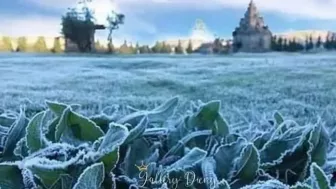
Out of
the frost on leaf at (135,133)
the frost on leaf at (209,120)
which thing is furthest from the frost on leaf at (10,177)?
the frost on leaf at (209,120)

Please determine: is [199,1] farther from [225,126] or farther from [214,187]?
[214,187]

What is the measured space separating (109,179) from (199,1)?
1.17 m

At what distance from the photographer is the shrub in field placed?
1.57ft

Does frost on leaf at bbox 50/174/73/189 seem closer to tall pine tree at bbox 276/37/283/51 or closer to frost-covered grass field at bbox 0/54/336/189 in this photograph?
frost-covered grass field at bbox 0/54/336/189

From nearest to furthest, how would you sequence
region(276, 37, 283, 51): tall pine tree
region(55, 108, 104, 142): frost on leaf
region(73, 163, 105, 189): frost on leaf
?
region(73, 163, 105, 189): frost on leaf
region(55, 108, 104, 142): frost on leaf
region(276, 37, 283, 51): tall pine tree

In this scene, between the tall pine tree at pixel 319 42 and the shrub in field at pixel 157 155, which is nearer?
the shrub in field at pixel 157 155

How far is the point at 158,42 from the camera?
64.7 inches

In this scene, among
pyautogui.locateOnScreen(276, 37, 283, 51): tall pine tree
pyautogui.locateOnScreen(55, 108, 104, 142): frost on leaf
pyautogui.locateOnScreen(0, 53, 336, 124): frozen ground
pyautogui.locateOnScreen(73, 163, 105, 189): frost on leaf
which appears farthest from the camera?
pyautogui.locateOnScreen(276, 37, 283, 51): tall pine tree

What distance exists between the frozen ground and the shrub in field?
2.83ft

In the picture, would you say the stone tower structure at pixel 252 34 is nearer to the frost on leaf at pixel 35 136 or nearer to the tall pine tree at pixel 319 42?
the tall pine tree at pixel 319 42

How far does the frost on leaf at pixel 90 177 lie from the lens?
0.43 meters

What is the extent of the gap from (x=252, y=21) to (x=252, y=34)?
0.04 m

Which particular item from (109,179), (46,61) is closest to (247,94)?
(46,61)

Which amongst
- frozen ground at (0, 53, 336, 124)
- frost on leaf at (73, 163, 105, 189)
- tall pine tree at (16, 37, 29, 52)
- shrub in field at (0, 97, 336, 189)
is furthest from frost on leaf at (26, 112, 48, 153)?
tall pine tree at (16, 37, 29, 52)
